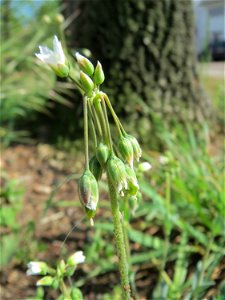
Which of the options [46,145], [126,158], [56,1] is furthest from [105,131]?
[56,1]

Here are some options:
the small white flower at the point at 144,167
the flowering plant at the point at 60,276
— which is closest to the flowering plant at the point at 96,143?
the flowering plant at the point at 60,276

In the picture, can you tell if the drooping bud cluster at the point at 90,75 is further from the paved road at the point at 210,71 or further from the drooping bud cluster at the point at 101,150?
the paved road at the point at 210,71

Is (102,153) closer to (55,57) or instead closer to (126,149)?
(126,149)

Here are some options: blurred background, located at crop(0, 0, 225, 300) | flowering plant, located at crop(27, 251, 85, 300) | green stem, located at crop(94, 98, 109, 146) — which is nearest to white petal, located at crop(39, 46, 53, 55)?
green stem, located at crop(94, 98, 109, 146)

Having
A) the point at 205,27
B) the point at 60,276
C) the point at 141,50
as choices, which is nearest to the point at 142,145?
the point at 141,50

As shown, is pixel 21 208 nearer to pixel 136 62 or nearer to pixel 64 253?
pixel 64 253
